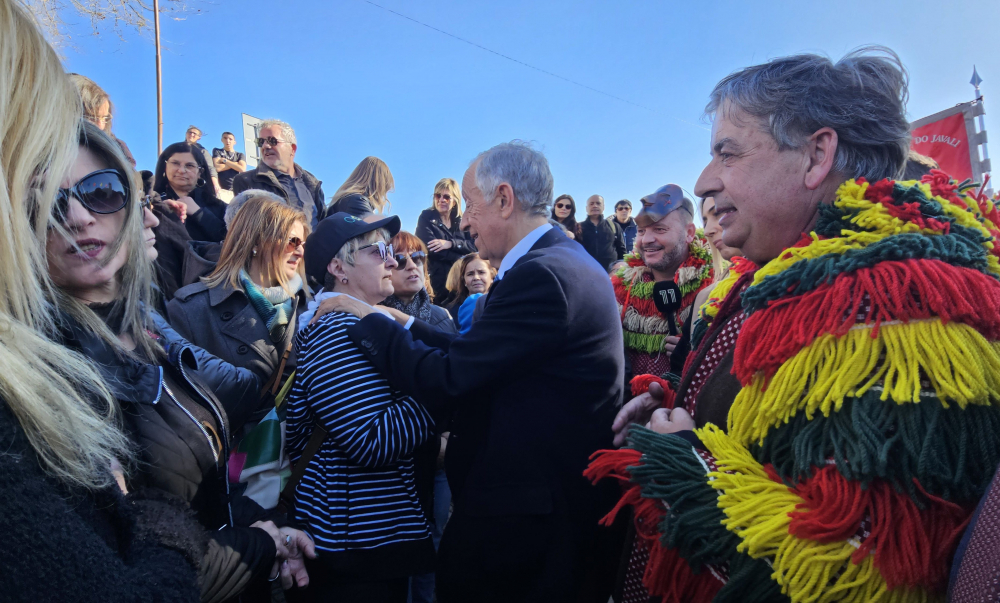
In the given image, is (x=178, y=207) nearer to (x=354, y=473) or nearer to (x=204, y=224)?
(x=204, y=224)

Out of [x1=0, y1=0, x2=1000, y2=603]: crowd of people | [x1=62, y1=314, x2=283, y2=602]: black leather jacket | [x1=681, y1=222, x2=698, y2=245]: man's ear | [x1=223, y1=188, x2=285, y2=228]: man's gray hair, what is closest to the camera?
[x1=0, y1=0, x2=1000, y2=603]: crowd of people

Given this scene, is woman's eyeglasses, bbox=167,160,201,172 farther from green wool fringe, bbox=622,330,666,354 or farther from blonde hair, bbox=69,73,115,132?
green wool fringe, bbox=622,330,666,354

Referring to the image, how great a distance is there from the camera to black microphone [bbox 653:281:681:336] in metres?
3.38

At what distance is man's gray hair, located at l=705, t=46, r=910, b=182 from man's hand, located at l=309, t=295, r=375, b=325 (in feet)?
5.10

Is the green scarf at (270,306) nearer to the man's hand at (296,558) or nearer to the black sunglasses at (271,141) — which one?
the man's hand at (296,558)

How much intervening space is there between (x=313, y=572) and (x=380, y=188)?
3.59 meters

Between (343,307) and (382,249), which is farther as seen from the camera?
(382,249)

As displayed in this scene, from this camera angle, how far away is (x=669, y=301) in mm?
3400

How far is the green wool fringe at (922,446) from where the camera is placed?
1029 mm

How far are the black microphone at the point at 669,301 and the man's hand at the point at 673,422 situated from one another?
71.9 inches

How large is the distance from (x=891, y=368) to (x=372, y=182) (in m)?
4.49

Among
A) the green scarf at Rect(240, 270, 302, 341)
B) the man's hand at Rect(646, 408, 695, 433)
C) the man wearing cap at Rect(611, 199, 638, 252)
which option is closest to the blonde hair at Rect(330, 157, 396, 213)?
the green scarf at Rect(240, 270, 302, 341)

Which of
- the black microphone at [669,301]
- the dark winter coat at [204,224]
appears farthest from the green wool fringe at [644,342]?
the dark winter coat at [204,224]

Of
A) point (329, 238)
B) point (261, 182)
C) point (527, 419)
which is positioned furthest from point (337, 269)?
point (261, 182)
